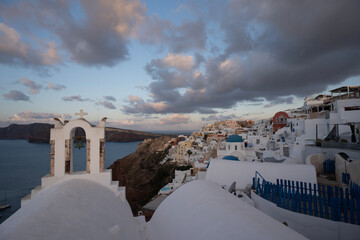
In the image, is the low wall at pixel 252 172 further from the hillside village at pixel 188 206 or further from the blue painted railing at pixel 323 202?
the blue painted railing at pixel 323 202

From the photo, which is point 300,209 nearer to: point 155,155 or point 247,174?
point 247,174

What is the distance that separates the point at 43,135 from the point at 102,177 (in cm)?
18546

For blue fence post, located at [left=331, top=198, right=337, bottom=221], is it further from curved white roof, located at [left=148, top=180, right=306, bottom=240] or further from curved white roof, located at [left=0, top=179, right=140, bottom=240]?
curved white roof, located at [left=0, top=179, right=140, bottom=240]

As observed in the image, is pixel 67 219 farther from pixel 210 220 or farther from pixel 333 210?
pixel 333 210

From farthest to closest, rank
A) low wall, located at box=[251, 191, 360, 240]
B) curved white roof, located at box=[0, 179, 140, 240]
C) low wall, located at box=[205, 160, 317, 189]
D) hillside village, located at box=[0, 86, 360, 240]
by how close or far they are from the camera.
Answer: low wall, located at box=[205, 160, 317, 189] < low wall, located at box=[251, 191, 360, 240] < hillside village, located at box=[0, 86, 360, 240] < curved white roof, located at box=[0, 179, 140, 240]

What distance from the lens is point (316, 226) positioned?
6.04m

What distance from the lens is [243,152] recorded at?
27438 millimetres

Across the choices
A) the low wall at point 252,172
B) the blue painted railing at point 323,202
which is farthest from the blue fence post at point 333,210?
the low wall at point 252,172

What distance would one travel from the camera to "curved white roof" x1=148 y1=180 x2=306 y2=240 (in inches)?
122

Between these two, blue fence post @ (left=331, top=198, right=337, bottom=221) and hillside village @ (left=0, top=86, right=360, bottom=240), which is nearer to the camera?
hillside village @ (left=0, top=86, right=360, bottom=240)

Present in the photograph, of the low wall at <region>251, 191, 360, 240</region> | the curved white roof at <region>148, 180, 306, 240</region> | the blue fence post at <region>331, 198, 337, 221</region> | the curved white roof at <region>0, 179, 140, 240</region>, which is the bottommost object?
the low wall at <region>251, 191, 360, 240</region>

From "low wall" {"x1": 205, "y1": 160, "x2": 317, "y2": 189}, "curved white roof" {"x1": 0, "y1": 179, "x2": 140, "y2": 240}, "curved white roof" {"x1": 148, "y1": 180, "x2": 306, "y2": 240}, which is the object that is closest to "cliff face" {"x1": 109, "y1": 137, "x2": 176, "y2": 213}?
"low wall" {"x1": 205, "y1": 160, "x2": 317, "y2": 189}

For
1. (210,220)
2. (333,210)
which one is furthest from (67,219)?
(333,210)

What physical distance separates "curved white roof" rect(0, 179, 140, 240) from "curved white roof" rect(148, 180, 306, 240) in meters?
0.98
